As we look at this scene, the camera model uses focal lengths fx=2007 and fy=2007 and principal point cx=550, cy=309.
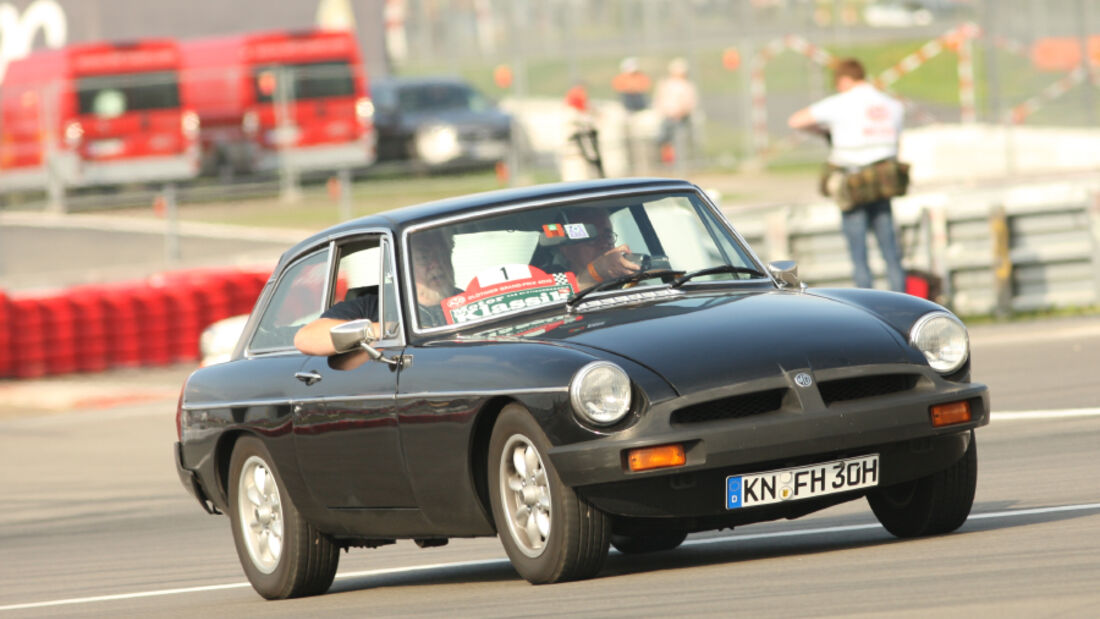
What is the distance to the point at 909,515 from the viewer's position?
7.28m

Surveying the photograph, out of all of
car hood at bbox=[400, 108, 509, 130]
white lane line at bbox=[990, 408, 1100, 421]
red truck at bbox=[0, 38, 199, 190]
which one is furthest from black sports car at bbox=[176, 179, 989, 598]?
car hood at bbox=[400, 108, 509, 130]

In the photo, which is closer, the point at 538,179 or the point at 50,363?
the point at 50,363

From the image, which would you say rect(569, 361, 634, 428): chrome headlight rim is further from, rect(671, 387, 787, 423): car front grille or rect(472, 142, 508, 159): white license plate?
rect(472, 142, 508, 159): white license plate

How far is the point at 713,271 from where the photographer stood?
7785 millimetres

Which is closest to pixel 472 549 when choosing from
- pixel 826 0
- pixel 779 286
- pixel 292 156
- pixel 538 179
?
pixel 779 286

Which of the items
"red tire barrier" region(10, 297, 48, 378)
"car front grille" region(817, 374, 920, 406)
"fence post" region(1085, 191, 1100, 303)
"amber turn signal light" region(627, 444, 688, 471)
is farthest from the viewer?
"red tire barrier" region(10, 297, 48, 378)

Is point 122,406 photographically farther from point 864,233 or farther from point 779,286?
point 779,286

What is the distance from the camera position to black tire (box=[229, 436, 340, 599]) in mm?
8078

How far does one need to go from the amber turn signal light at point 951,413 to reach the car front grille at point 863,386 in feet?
0.43

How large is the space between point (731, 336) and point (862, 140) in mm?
9135

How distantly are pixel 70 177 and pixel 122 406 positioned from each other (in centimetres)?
1226

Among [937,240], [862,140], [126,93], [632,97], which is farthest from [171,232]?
[862,140]

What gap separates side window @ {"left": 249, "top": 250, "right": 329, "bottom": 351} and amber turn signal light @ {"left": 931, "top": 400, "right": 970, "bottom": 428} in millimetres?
2773

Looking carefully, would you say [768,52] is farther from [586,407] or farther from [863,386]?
[586,407]
